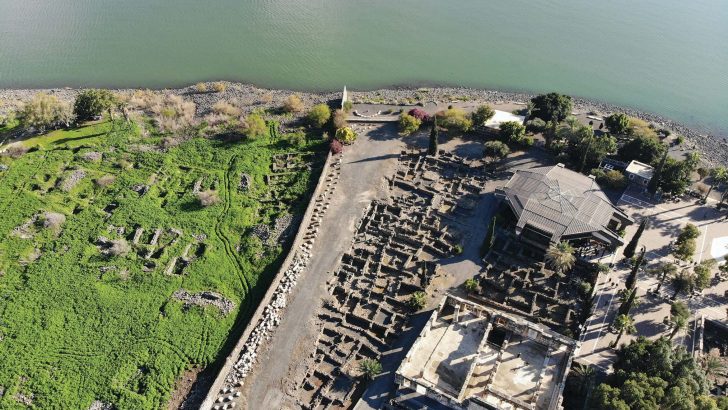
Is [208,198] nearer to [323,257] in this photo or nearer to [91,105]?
[323,257]

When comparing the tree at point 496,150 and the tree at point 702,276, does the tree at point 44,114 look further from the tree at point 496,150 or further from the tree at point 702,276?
the tree at point 702,276

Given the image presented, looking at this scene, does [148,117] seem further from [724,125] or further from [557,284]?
[724,125]

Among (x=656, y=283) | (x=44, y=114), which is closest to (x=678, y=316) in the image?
(x=656, y=283)

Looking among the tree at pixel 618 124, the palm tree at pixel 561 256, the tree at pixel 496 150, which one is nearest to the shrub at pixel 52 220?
the tree at pixel 496 150

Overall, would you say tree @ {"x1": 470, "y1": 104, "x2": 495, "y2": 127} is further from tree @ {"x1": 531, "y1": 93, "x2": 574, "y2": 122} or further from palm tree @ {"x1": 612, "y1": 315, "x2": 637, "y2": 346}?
palm tree @ {"x1": 612, "y1": 315, "x2": 637, "y2": 346}

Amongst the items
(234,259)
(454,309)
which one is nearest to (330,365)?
(454,309)

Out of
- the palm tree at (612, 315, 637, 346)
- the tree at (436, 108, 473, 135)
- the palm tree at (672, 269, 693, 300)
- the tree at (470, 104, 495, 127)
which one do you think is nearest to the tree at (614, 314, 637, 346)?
the palm tree at (612, 315, 637, 346)
